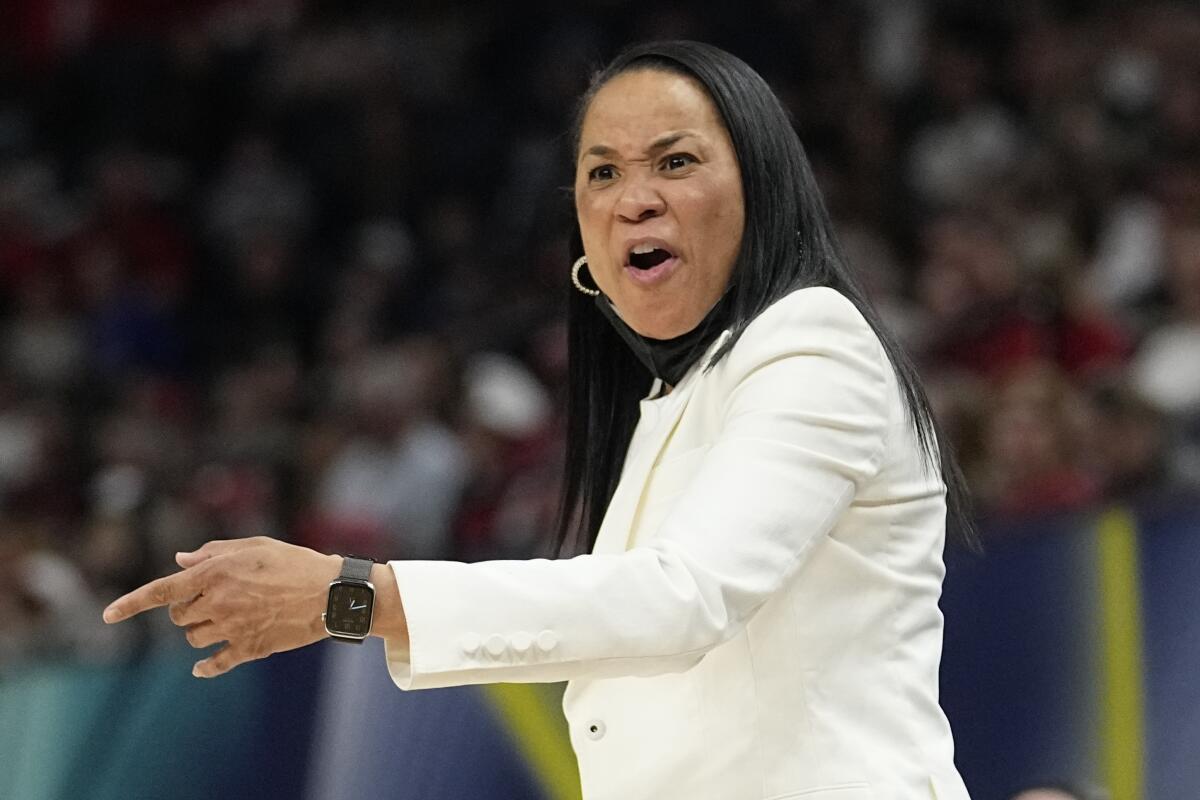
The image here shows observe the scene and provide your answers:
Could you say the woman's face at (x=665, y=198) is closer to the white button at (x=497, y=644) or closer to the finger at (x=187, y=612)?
the white button at (x=497, y=644)

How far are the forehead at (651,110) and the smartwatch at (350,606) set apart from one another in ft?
2.15

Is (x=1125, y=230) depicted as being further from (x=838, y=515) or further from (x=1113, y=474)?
(x=838, y=515)

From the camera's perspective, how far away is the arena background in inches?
119

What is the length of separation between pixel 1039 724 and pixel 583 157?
138 cm

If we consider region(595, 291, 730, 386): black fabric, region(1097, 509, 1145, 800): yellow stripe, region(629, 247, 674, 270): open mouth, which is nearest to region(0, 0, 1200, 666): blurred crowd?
region(1097, 509, 1145, 800): yellow stripe

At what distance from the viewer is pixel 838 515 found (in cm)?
187

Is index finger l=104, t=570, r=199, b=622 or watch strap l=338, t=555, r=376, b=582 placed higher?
watch strap l=338, t=555, r=376, b=582

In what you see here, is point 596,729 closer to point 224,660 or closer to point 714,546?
point 714,546

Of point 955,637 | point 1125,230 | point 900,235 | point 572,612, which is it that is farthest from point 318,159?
point 572,612

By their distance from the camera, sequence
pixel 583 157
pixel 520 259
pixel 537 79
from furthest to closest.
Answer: pixel 537 79, pixel 520 259, pixel 583 157

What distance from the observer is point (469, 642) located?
5.65 feet

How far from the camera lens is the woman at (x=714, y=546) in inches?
67.9

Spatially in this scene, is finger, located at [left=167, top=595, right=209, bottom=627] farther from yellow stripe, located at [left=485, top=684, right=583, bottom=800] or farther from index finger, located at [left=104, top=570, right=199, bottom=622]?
yellow stripe, located at [left=485, top=684, right=583, bottom=800]

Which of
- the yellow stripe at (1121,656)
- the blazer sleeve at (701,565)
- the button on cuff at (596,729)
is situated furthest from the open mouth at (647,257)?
the yellow stripe at (1121,656)
